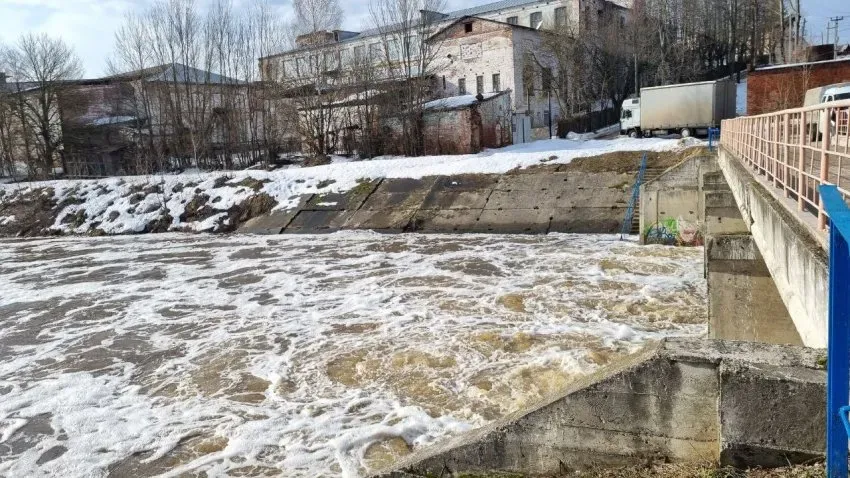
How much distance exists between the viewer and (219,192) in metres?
32.8

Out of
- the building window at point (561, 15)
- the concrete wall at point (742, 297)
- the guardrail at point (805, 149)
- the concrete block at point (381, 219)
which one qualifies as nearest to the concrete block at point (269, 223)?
the concrete block at point (381, 219)

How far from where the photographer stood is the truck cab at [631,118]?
40.3 meters

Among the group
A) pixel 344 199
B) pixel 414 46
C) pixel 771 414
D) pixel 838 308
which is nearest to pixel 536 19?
pixel 414 46

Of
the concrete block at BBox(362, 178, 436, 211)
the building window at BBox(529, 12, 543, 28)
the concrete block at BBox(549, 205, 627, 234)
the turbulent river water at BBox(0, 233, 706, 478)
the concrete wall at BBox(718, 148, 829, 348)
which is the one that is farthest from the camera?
the building window at BBox(529, 12, 543, 28)

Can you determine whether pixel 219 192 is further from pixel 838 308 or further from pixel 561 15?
pixel 561 15

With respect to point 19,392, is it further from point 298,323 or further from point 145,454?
point 298,323

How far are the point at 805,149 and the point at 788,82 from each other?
37125 mm

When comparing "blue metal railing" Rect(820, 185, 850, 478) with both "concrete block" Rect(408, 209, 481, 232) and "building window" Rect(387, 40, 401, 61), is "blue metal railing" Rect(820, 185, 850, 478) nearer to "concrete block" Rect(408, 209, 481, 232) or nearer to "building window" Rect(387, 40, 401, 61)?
"concrete block" Rect(408, 209, 481, 232)

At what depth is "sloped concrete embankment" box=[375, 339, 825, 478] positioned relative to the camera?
379 centimetres

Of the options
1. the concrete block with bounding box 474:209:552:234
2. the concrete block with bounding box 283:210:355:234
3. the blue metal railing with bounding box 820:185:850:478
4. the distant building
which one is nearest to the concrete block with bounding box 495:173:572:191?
the concrete block with bounding box 474:209:552:234

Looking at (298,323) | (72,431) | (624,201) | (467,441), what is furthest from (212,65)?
(467,441)

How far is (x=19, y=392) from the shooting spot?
9.62 meters

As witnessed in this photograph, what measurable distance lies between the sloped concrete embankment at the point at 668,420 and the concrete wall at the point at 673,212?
49.9 ft

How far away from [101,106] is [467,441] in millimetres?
58151
